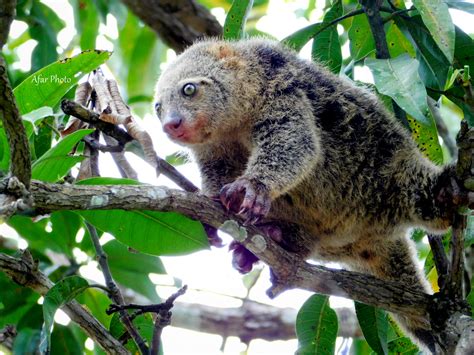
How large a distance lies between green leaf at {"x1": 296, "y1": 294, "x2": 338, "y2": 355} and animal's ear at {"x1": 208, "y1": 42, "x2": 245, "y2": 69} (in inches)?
66.4

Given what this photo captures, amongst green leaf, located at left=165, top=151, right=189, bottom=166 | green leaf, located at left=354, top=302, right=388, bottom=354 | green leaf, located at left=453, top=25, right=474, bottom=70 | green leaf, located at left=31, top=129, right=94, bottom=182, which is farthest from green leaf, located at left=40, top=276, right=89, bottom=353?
green leaf, located at left=453, top=25, right=474, bottom=70

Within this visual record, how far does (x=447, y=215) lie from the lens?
14.3 ft

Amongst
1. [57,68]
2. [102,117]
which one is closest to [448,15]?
[102,117]

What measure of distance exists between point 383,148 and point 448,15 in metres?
1.10

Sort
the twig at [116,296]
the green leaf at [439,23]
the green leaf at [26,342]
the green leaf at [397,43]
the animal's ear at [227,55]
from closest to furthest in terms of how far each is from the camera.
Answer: the twig at [116,296]
the green leaf at [439,23]
the green leaf at [26,342]
the animal's ear at [227,55]
the green leaf at [397,43]

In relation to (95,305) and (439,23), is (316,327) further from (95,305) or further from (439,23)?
(439,23)

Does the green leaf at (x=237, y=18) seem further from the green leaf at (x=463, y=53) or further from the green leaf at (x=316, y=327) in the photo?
the green leaf at (x=316, y=327)

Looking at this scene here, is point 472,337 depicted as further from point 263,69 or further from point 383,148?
point 263,69

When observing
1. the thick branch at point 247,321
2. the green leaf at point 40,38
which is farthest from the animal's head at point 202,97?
the thick branch at point 247,321

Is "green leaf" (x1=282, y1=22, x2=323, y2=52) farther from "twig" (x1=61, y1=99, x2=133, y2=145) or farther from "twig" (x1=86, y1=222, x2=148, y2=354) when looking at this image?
"twig" (x1=86, y1=222, x2=148, y2=354)

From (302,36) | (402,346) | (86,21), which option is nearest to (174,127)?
(302,36)

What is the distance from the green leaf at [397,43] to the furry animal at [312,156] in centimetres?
46

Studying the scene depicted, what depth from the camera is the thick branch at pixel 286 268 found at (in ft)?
11.6

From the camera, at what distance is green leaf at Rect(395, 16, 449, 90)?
4.63 m
